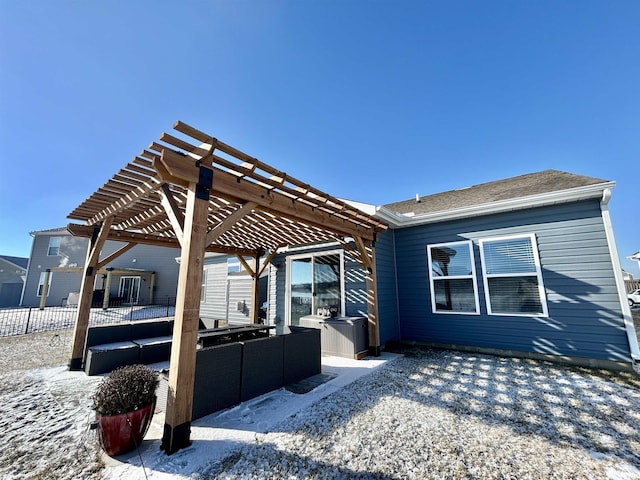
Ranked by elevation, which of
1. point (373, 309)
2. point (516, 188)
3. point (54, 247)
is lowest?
point (373, 309)

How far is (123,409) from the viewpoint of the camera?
229 cm

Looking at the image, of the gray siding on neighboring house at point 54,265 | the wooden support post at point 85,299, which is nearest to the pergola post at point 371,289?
the wooden support post at point 85,299

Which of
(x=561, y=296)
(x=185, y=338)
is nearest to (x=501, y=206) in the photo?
(x=561, y=296)

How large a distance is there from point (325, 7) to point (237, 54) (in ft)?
7.68

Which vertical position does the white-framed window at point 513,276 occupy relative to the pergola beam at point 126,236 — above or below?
below

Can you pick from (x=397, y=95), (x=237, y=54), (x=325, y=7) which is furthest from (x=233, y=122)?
(x=397, y=95)

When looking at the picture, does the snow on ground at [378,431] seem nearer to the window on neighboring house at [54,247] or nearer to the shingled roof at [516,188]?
the shingled roof at [516,188]

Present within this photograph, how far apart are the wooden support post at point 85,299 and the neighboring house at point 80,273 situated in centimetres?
1368

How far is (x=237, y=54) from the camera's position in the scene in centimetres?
609

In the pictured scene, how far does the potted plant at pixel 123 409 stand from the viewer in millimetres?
2250

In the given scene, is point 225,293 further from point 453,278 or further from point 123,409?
point 453,278

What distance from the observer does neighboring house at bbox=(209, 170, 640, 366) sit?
4.81 m

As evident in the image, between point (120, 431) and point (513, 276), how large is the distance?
22.8 ft

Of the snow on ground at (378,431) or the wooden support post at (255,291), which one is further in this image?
the wooden support post at (255,291)
